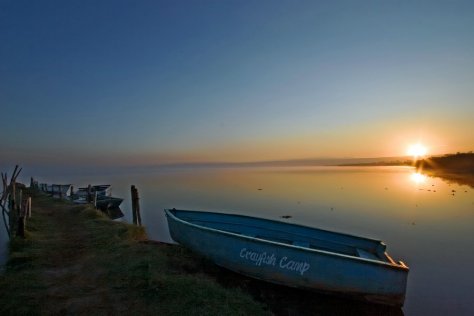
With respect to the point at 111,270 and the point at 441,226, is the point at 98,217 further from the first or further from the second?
the point at 441,226

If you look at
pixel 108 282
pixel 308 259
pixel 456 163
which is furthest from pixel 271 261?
pixel 456 163

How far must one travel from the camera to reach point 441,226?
1833 cm

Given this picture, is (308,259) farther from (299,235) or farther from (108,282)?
(108,282)

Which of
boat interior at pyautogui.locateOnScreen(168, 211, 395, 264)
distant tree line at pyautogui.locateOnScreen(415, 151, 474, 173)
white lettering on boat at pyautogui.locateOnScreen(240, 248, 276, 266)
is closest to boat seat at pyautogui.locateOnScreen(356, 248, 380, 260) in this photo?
boat interior at pyautogui.locateOnScreen(168, 211, 395, 264)

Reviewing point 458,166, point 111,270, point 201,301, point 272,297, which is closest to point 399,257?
point 272,297

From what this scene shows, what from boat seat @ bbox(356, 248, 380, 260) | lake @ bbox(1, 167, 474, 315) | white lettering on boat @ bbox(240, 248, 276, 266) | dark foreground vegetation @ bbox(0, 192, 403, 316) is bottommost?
lake @ bbox(1, 167, 474, 315)

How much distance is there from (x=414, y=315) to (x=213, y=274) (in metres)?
5.53

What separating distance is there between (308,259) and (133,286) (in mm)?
4335

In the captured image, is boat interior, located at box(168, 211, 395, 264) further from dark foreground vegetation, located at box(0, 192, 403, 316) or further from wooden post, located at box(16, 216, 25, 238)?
wooden post, located at box(16, 216, 25, 238)

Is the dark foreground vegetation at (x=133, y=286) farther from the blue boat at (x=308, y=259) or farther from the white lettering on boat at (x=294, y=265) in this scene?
the white lettering on boat at (x=294, y=265)

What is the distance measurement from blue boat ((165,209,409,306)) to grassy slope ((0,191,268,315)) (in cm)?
95

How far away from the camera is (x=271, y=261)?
7969 millimetres

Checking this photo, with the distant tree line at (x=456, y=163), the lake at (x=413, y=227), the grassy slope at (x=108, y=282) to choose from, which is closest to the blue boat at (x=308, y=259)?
the grassy slope at (x=108, y=282)

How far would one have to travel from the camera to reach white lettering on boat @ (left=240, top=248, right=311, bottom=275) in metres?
7.61
